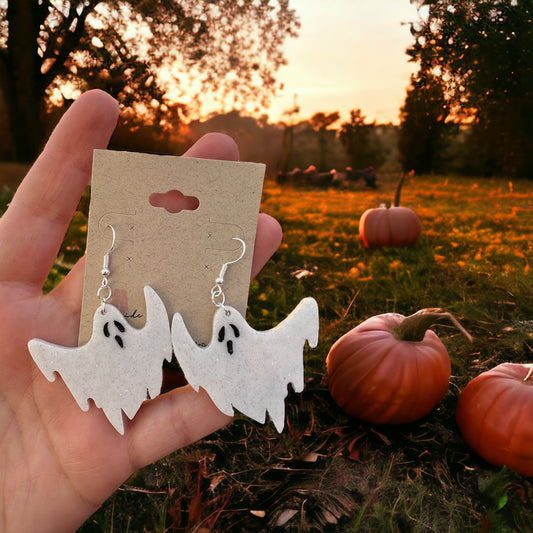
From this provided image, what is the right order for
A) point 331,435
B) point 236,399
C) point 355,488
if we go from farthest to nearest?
point 331,435 → point 355,488 → point 236,399

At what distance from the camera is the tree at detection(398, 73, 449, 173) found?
2195 millimetres

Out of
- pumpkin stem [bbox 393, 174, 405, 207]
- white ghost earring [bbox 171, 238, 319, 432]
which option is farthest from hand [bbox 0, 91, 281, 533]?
pumpkin stem [bbox 393, 174, 405, 207]

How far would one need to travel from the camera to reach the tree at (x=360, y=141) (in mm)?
2615

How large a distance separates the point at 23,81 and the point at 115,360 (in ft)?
7.98

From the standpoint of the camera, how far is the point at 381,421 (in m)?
1.60

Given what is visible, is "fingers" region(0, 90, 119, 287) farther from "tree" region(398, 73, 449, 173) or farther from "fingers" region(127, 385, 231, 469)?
"tree" region(398, 73, 449, 173)

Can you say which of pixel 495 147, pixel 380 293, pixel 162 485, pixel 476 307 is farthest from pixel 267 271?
pixel 162 485

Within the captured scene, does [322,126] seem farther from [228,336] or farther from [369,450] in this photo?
[228,336]

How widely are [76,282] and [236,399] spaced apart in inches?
19.8

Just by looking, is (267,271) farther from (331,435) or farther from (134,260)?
(134,260)

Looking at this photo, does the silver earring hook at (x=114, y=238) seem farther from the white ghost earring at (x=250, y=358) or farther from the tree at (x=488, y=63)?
the tree at (x=488, y=63)

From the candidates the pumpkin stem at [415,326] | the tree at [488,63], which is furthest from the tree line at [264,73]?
the pumpkin stem at [415,326]

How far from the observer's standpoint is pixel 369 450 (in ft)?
5.03

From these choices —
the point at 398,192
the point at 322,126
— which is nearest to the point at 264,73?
the point at 322,126
